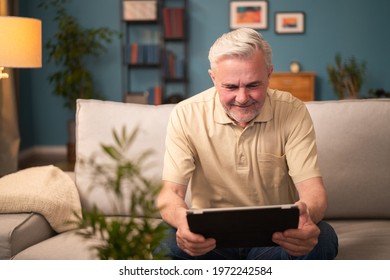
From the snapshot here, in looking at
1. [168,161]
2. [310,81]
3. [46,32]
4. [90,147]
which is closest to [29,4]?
[46,32]

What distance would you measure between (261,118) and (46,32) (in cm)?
451

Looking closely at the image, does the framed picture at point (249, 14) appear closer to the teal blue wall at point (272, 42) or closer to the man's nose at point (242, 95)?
the teal blue wall at point (272, 42)

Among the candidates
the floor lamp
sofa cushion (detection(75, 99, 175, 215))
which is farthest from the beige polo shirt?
the floor lamp

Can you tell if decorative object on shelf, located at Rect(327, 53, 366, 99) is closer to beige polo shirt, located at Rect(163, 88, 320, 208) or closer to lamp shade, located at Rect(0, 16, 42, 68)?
lamp shade, located at Rect(0, 16, 42, 68)

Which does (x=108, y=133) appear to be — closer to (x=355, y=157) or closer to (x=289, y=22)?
(x=355, y=157)

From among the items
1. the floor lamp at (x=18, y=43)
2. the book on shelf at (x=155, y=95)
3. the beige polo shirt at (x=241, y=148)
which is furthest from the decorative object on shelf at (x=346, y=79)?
the beige polo shirt at (x=241, y=148)

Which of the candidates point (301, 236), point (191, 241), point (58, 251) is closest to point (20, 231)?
point (58, 251)

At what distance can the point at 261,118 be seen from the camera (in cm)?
173

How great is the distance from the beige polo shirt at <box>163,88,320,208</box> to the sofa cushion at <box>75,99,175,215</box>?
0.24 m

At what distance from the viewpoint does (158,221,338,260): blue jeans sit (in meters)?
1.57

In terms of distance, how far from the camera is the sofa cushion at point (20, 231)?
1704mm

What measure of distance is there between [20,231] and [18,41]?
1020mm

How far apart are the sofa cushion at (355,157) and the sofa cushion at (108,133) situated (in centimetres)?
50

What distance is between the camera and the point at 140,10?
570 centimetres
